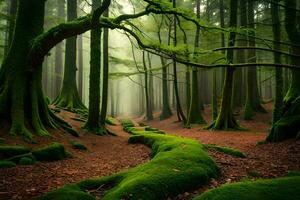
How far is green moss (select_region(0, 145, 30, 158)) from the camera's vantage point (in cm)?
779

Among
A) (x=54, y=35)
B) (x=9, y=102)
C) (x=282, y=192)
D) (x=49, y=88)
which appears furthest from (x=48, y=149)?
(x=49, y=88)

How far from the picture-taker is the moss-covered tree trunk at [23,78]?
9.94 meters

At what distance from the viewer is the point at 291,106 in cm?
1043

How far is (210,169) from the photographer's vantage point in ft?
20.7

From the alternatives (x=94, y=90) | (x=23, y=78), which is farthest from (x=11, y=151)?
(x=94, y=90)

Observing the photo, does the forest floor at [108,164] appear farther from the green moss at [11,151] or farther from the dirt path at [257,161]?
the green moss at [11,151]

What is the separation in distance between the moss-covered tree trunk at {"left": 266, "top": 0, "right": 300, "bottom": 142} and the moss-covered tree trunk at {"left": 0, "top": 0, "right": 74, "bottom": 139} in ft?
27.1

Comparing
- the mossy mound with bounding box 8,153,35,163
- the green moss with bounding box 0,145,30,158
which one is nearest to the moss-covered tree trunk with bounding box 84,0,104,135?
the green moss with bounding box 0,145,30,158

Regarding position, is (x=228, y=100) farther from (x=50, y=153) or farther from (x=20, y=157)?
(x=20, y=157)

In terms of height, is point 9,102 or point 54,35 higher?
point 54,35

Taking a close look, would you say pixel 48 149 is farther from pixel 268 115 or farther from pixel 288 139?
pixel 268 115

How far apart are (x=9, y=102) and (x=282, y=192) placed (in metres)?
9.16

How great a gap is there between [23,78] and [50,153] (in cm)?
345

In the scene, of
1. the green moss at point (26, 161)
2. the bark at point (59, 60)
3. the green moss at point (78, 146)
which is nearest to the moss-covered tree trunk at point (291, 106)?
the green moss at point (78, 146)
